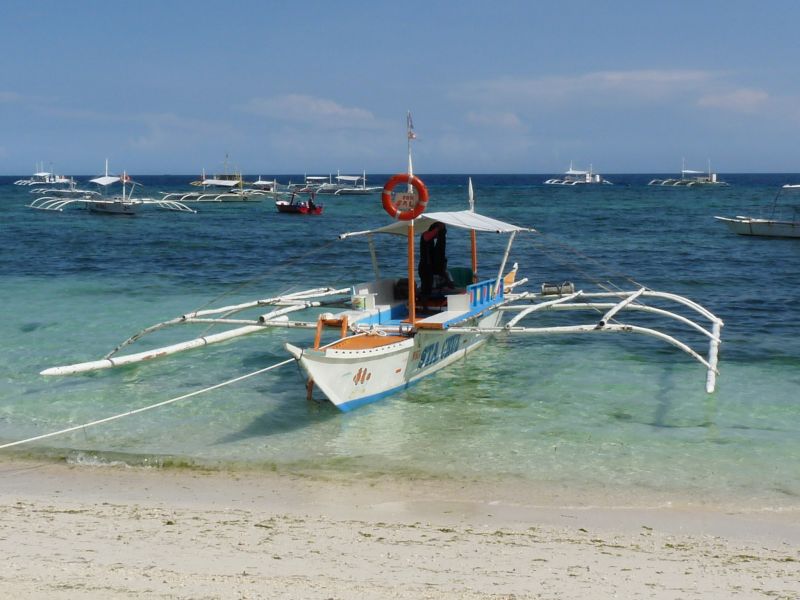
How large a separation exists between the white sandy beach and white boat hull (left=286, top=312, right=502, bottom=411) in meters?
1.32

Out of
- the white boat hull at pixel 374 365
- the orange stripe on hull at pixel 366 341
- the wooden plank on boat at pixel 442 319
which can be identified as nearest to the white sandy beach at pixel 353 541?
the white boat hull at pixel 374 365

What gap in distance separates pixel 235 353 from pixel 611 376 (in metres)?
6.11

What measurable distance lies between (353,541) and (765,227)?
112 feet

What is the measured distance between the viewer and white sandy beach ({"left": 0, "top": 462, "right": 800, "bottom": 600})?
5.86 m

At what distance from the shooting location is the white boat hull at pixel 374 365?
9781mm

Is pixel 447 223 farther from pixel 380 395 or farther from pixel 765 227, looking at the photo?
pixel 765 227

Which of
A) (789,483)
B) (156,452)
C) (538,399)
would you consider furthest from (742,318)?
(156,452)

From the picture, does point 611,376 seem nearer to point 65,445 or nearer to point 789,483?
point 789,483

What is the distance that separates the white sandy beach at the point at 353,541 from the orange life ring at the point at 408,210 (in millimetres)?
3979

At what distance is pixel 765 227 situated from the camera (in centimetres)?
3700

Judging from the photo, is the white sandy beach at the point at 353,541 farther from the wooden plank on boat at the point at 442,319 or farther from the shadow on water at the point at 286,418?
the wooden plank on boat at the point at 442,319

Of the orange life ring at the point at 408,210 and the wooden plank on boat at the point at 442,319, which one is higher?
the orange life ring at the point at 408,210

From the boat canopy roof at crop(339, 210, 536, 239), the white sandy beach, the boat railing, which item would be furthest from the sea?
the boat canopy roof at crop(339, 210, 536, 239)

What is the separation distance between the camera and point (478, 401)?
12.0 metres
